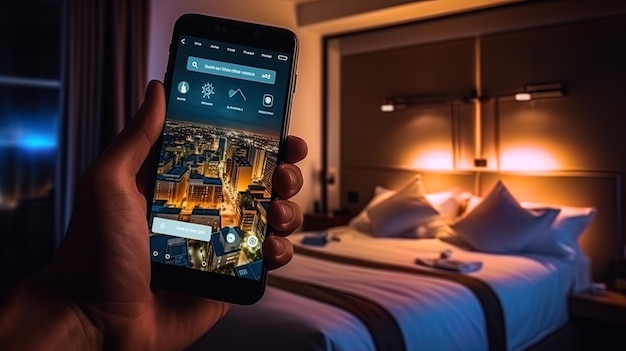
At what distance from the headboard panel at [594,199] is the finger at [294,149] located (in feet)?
9.56

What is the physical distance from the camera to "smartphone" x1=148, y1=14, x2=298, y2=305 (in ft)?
3.51

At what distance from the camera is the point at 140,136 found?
100cm

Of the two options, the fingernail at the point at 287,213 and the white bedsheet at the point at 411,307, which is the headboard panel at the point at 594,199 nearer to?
the white bedsheet at the point at 411,307

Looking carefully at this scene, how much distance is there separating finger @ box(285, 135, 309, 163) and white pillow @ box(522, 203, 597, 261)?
104 inches

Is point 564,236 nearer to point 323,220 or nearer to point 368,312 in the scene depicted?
point 368,312

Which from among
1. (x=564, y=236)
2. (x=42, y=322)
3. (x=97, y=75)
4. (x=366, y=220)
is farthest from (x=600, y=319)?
(x=97, y=75)

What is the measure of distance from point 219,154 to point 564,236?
2809 mm

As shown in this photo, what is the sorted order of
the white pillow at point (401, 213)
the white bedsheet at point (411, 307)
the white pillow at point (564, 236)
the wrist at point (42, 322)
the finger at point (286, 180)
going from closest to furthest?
the wrist at point (42, 322), the finger at point (286, 180), the white bedsheet at point (411, 307), the white pillow at point (564, 236), the white pillow at point (401, 213)

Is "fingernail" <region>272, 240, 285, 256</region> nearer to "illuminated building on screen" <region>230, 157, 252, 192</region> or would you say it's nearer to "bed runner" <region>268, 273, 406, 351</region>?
"illuminated building on screen" <region>230, 157, 252, 192</region>

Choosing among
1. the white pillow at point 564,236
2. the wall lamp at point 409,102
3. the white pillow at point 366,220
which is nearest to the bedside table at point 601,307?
the white pillow at point 564,236

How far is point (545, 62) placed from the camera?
3635mm

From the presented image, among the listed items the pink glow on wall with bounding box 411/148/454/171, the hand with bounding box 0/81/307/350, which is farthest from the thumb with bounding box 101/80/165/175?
the pink glow on wall with bounding box 411/148/454/171

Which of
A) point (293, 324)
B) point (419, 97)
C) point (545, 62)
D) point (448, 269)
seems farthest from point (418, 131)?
point (293, 324)

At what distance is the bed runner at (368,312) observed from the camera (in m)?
2.04
